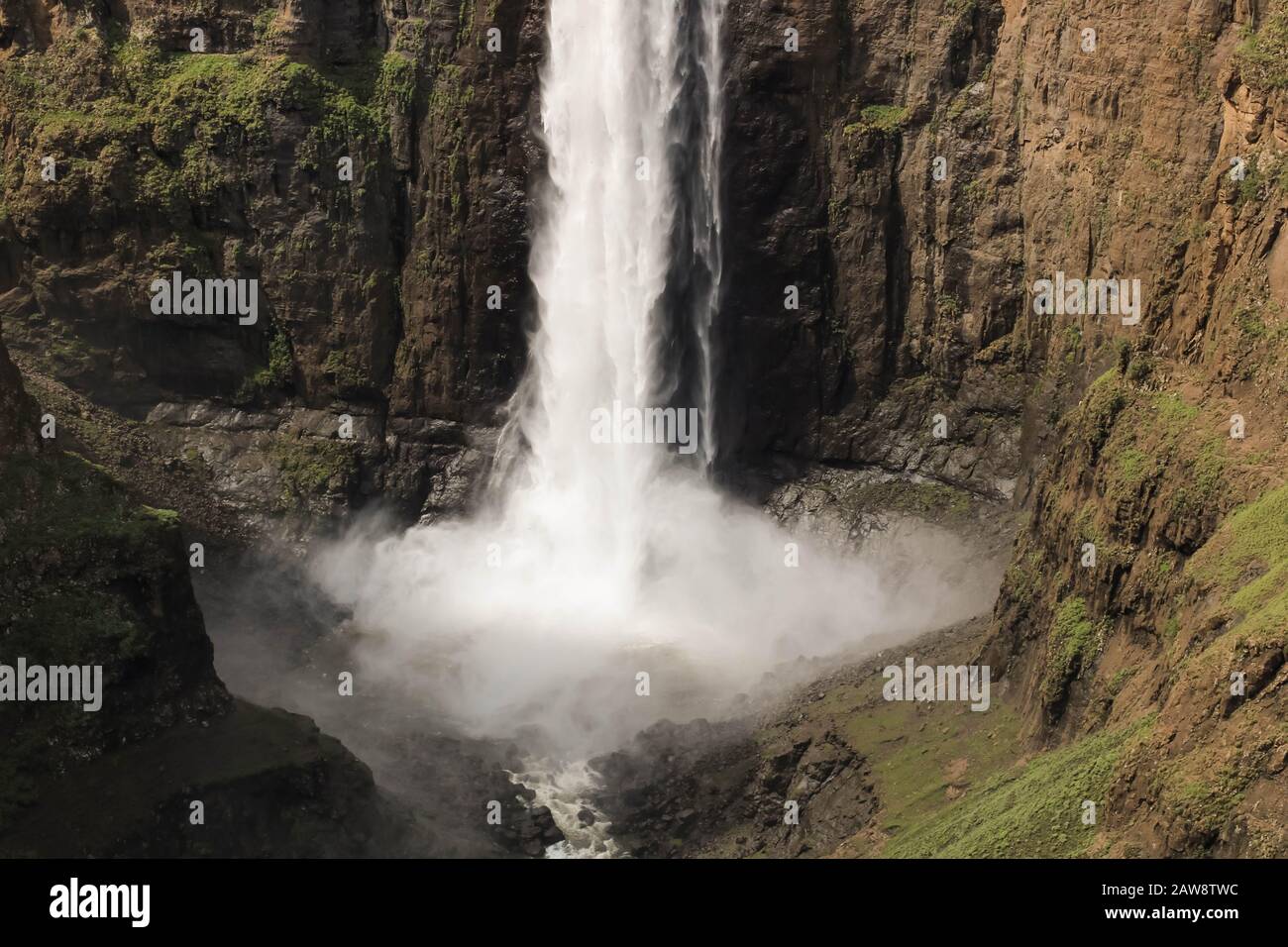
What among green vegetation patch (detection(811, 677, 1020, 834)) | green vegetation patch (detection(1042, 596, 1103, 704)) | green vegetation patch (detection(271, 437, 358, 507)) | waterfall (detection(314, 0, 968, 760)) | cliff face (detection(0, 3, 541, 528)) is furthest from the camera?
green vegetation patch (detection(271, 437, 358, 507))

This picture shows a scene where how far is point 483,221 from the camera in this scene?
202 feet

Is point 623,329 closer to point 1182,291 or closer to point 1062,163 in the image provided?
point 1062,163

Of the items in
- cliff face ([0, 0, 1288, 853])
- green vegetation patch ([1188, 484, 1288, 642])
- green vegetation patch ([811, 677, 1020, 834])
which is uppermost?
cliff face ([0, 0, 1288, 853])

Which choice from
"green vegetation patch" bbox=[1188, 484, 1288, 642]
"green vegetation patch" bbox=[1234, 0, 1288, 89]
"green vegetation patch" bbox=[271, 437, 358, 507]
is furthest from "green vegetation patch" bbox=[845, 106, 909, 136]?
"green vegetation patch" bbox=[1188, 484, 1288, 642]

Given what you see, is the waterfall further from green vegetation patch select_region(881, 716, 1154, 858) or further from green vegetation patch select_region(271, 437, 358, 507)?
green vegetation patch select_region(881, 716, 1154, 858)

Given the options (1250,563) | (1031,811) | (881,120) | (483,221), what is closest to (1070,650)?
(1031,811)

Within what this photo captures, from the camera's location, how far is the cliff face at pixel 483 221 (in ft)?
173

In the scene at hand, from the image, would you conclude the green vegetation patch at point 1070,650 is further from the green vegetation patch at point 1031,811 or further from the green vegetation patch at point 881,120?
the green vegetation patch at point 881,120

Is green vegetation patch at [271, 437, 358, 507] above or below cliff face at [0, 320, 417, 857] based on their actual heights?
above

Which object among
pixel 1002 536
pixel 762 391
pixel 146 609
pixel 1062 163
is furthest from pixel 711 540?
pixel 146 609

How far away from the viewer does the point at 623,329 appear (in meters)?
61.5

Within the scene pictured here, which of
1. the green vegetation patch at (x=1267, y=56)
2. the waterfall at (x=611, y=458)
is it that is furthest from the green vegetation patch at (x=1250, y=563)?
the waterfall at (x=611, y=458)

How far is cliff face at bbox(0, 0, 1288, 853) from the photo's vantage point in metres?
52.8
